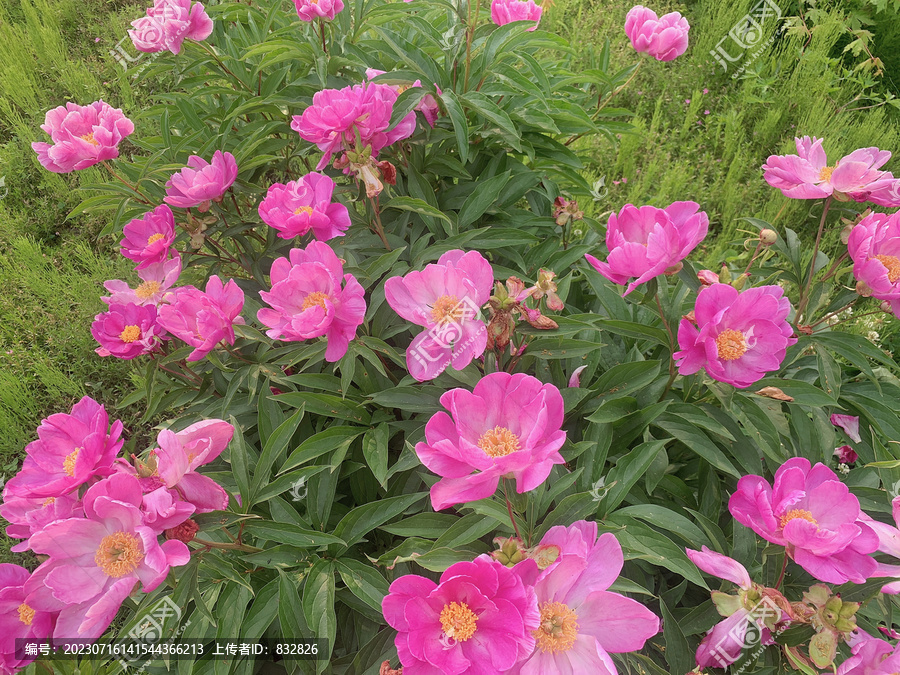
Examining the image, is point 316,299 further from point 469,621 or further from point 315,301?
point 469,621

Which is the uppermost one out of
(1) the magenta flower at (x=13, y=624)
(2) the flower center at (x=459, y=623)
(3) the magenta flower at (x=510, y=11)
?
(3) the magenta flower at (x=510, y=11)

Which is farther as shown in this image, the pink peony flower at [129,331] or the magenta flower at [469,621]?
the pink peony flower at [129,331]

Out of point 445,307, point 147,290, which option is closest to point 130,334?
point 147,290

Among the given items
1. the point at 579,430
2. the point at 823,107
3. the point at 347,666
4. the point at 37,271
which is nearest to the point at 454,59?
the point at 579,430

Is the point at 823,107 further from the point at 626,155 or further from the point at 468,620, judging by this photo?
the point at 468,620

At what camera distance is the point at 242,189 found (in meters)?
1.59

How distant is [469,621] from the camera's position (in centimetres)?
75

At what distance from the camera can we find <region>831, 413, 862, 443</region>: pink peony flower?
138 cm

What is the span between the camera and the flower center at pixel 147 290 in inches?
59.5

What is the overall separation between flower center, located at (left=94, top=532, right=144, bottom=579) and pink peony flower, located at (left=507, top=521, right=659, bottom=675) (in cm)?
53

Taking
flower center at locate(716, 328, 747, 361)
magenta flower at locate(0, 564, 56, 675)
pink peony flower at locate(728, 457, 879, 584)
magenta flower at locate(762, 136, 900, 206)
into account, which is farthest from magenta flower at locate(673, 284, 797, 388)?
magenta flower at locate(0, 564, 56, 675)

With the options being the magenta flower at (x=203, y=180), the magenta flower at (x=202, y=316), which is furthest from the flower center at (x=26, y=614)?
the magenta flower at (x=203, y=180)

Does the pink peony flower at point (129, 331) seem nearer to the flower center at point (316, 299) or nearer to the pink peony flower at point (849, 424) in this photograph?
the flower center at point (316, 299)

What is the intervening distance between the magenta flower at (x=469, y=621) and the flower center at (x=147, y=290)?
111 cm
